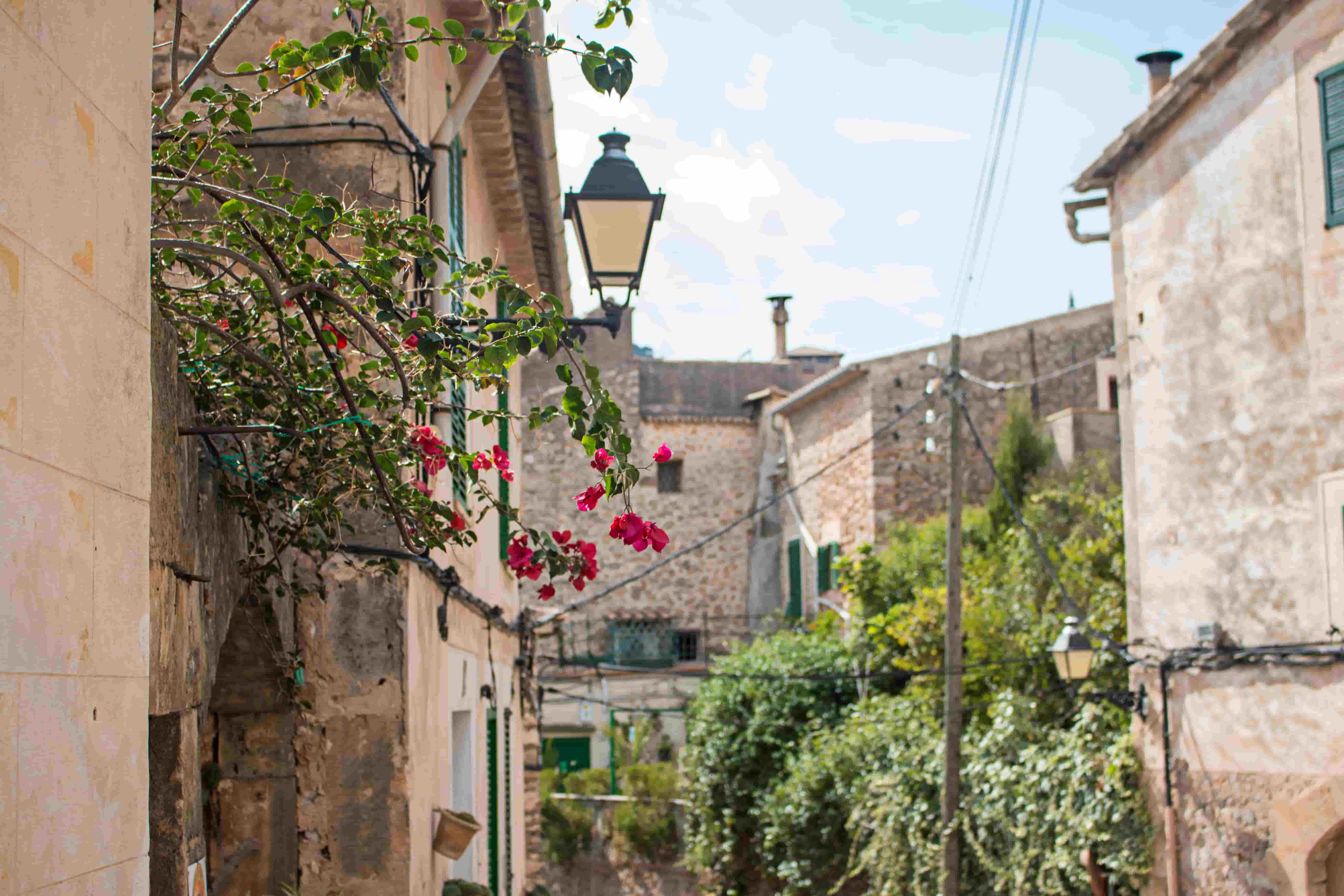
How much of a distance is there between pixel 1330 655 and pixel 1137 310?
3.72 m

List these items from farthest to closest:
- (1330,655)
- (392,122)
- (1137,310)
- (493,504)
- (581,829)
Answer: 1. (581,829)
2. (1137,310)
3. (1330,655)
4. (392,122)
5. (493,504)

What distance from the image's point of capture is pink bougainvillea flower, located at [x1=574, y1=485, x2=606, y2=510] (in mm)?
3840

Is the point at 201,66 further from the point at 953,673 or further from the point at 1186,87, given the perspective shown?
the point at 953,673

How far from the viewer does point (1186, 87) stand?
1146 centimetres

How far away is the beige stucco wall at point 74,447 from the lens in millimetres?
2205

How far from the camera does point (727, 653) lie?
27516 mm

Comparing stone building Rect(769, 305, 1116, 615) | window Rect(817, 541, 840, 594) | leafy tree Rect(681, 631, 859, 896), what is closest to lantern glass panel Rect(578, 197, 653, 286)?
leafy tree Rect(681, 631, 859, 896)

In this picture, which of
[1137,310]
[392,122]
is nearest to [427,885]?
[392,122]

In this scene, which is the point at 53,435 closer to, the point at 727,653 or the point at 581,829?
the point at 581,829

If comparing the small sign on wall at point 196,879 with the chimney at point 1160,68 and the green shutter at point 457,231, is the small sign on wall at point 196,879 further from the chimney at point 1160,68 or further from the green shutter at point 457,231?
the chimney at point 1160,68

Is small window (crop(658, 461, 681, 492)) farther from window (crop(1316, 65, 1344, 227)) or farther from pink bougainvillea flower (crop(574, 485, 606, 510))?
pink bougainvillea flower (crop(574, 485, 606, 510))

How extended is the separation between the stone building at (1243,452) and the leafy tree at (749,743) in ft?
22.6

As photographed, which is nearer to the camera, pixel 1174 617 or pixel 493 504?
pixel 493 504

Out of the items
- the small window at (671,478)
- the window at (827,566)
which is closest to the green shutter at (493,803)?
the window at (827,566)
